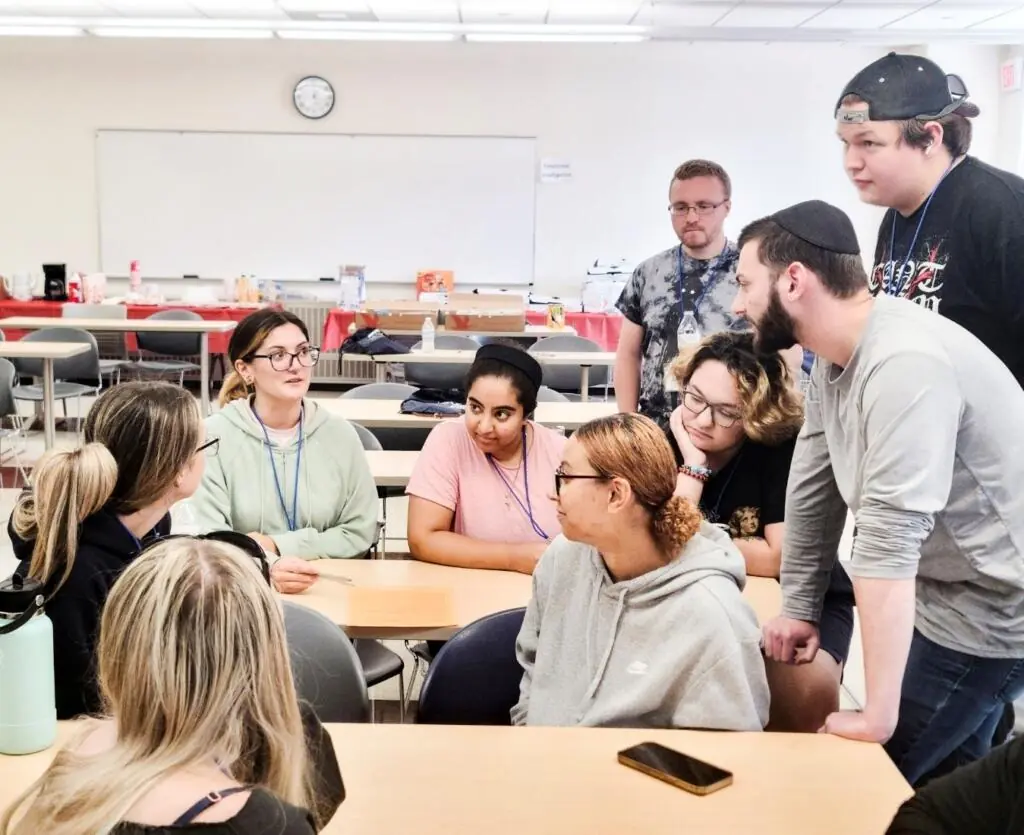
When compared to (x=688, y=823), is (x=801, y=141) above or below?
above

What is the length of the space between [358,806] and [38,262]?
9.27 meters

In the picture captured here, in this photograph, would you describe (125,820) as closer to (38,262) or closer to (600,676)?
(600,676)

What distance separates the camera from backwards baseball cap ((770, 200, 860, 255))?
1.53 metres

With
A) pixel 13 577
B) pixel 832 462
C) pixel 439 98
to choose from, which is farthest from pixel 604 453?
pixel 439 98

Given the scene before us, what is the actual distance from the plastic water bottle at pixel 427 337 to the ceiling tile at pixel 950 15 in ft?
14.6

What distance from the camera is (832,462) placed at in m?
1.70

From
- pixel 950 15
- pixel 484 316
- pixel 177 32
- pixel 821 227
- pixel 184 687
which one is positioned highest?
pixel 950 15

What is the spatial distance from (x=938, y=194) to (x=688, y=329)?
125 cm

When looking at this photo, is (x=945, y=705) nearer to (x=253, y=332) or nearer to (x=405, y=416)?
(x=253, y=332)

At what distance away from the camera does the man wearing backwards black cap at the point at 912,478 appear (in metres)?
1.44

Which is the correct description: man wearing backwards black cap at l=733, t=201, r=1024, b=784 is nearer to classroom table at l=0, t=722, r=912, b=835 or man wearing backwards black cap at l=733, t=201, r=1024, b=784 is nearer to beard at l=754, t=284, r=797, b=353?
beard at l=754, t=284, r=797, b=353

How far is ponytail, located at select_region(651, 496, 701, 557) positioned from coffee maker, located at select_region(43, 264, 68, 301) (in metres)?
7.88

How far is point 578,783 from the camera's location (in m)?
1.45

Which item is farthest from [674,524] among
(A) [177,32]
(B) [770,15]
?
(A) [177,32]
